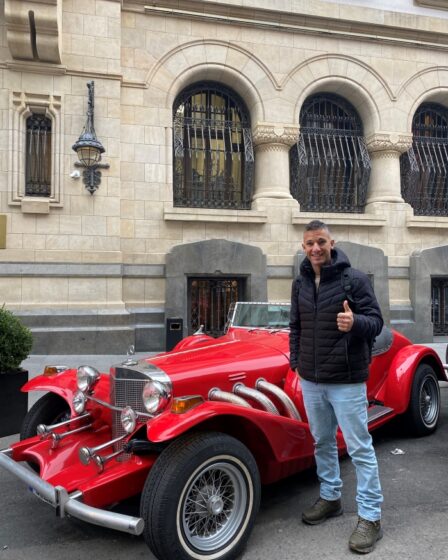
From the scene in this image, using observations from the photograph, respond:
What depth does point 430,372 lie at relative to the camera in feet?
16.7

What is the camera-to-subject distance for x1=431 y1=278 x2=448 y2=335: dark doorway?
41.8ft

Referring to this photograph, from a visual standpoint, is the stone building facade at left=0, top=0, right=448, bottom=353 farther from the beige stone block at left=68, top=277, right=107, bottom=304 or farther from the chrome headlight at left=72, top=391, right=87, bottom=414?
the chrome headlight at left=72, top=391, right=87, bottom=414

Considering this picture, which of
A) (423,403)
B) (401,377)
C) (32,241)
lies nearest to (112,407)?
(401,377)

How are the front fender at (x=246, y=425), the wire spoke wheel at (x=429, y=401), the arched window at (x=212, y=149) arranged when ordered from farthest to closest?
1. the arched window at (x=212, y=149)
2. the wire spoke wheel at (x=429, y=401)
3. the front fender at (x=246, y=425)

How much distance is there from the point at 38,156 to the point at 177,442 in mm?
8806

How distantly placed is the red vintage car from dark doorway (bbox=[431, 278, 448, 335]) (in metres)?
9.32

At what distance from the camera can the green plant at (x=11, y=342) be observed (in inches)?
207

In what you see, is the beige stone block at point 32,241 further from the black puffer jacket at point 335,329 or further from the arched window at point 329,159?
the black puffer jacket at point 335,329

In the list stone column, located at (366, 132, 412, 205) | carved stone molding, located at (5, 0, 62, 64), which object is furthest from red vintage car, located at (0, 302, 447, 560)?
stone column, located at (366, 132, 412, 205)

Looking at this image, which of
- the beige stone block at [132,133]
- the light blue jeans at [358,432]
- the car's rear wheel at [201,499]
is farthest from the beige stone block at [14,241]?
the light blue jeans at [358,432]

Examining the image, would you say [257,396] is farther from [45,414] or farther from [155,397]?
[45,414]

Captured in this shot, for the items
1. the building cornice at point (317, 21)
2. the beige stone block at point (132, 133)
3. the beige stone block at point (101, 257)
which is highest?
the building cornice at point (317, 21)

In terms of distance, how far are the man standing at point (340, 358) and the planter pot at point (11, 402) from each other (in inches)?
138

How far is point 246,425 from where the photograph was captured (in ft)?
10.2
